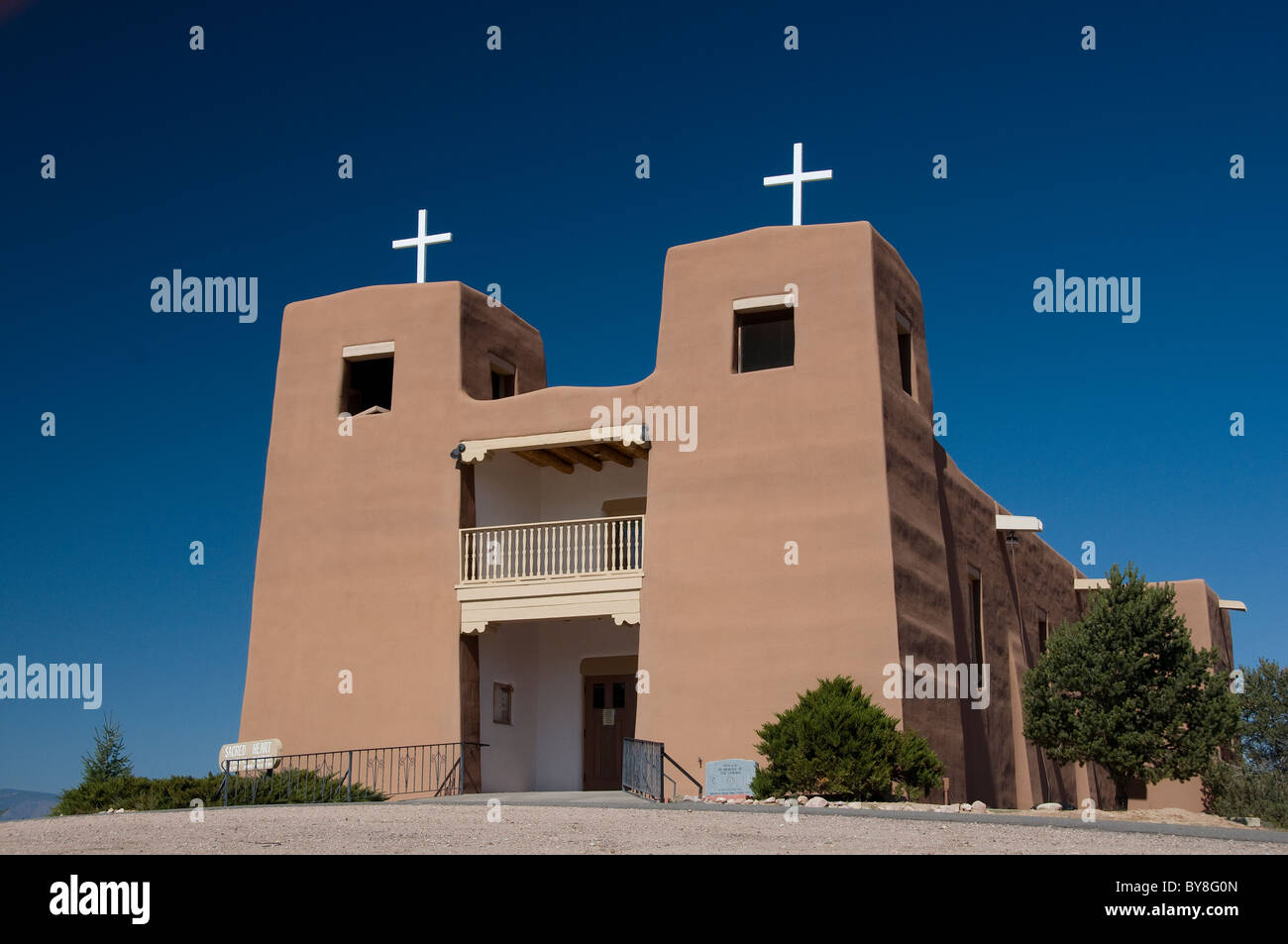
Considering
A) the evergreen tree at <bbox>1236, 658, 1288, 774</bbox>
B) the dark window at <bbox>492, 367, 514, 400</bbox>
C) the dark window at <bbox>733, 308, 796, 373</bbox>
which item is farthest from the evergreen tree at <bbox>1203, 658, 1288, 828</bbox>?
the dark window at <bbox>492, 367, 514, 400</bbox>

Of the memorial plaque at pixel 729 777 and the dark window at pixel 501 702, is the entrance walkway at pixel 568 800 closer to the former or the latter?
the memorial plaque at pixel 729 777

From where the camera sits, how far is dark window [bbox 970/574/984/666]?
25297 millimetres

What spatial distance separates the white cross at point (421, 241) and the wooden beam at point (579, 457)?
4.02 m

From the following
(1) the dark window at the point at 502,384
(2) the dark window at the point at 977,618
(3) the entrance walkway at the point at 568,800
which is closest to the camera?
(3) the entrance walkway at the point at 568,800

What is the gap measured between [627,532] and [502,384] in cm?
455

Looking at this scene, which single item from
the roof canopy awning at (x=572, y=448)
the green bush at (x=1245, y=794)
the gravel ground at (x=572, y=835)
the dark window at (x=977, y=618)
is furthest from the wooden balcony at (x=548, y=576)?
the green bush at (x=1245, y=794)

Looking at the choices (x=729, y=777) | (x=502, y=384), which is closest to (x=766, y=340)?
(x=502, y=384)

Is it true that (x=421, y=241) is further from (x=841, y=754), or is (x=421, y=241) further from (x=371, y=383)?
(x=841, y=754)

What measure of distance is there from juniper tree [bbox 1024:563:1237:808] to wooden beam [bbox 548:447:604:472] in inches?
345

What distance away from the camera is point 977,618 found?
25.7 m

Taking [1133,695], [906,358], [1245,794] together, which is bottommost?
[1245,794]

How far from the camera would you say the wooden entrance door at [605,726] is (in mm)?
23984

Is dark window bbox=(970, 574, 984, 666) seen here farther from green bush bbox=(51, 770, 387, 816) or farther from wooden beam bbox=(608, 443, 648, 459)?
green bush bbox=(51, 770, 387, 816)

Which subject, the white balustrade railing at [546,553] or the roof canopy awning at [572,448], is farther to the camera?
the white balustrade railing at [546,553]
